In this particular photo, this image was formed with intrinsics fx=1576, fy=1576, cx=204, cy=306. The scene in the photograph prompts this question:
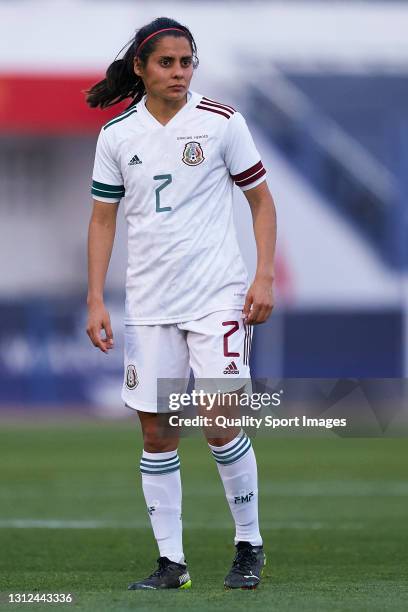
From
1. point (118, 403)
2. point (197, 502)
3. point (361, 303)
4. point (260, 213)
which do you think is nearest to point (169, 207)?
point (260, 213)

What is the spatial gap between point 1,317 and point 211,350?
16.8 metres

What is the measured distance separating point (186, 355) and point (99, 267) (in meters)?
0.49

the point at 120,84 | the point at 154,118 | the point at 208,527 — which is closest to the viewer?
the point at 154,118

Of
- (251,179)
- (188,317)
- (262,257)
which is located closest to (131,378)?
(188,317)

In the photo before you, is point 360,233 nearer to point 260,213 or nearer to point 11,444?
point 11,444

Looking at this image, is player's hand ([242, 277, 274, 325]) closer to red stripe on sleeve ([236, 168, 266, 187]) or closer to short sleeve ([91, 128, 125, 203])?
red stripe on sleeve ([236, 168, 266, 187])

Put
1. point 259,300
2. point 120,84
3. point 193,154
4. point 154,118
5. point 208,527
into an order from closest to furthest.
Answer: point 259,300 → point 193,154 → point 154,118 → point 120,84 → point 208,527

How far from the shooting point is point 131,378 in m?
6.11

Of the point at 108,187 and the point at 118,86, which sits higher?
the point at 118,86

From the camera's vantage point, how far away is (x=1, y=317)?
888 inches

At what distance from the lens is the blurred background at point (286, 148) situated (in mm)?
25094

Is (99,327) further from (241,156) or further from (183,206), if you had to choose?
(241,156)

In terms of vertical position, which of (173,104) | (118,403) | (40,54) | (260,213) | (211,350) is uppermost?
(40,54)

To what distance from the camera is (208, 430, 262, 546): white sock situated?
602 cm
